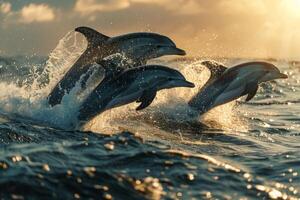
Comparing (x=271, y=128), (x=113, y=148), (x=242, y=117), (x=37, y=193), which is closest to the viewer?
(x=37, y=193)

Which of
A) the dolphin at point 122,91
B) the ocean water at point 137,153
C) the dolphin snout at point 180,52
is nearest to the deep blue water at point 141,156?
the ocean water at point 137,153

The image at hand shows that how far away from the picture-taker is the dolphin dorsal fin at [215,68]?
1607 cm

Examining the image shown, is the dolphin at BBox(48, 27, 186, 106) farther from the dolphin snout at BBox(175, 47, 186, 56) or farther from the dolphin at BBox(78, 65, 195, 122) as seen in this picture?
the dolphin snout at BBox(175, 47, 186, 56)

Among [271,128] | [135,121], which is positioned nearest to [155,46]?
[135,121]

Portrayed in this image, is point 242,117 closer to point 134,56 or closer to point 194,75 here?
point 194,75

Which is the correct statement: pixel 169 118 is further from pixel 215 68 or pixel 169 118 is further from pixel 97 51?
pixel 97 51

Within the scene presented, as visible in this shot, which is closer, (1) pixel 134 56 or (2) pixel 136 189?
(2) pixel 136 189

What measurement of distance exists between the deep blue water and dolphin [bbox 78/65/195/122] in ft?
1.40

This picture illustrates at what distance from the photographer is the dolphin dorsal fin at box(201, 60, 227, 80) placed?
1607 centimetres

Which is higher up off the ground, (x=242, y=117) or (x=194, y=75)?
(x=194, y=75)

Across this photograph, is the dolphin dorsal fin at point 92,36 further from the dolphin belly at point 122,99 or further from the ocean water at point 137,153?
the dolphin belly at point 122,99

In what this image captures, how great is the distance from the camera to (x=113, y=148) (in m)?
9.72

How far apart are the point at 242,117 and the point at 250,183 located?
10.0m

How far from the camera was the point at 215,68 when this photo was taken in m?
16.1
